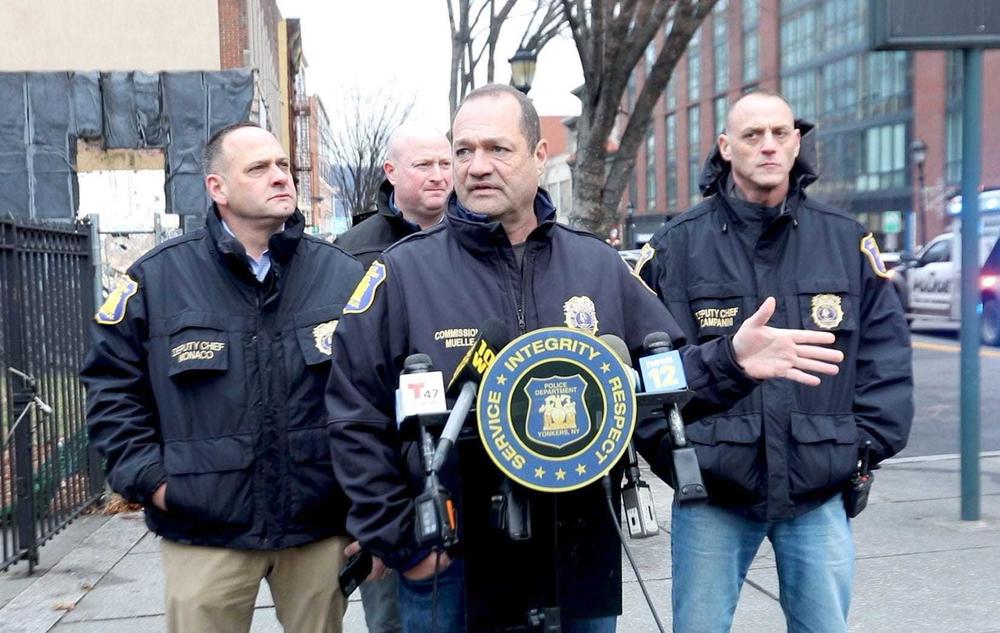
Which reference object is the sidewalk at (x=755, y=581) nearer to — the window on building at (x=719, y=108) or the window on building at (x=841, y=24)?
the window on building at (x=841, y=24)

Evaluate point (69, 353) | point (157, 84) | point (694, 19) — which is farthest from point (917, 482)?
point (157, 84)

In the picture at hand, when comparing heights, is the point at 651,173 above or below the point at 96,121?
above

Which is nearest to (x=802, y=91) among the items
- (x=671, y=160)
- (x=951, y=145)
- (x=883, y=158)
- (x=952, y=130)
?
(x=883, y=158)

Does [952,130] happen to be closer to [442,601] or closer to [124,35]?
[124,35]

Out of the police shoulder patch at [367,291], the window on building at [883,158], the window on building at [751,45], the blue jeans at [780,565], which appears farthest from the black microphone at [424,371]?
the window on building at [751,45]

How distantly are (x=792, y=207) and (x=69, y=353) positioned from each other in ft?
16.6

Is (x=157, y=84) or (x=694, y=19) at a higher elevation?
(x=157, y=84)

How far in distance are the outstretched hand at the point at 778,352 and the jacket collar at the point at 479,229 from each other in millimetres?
581

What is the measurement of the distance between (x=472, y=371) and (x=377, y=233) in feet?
7.91

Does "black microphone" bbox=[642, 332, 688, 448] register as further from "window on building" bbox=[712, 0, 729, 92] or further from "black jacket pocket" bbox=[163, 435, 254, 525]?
"window on building" bbox=[712, 0, 729, 92]

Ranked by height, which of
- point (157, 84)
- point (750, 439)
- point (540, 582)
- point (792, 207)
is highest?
point (157, 84)

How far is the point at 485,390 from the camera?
92.0 inches

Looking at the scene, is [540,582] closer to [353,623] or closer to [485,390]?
[485,390]

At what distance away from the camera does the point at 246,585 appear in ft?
11.1
